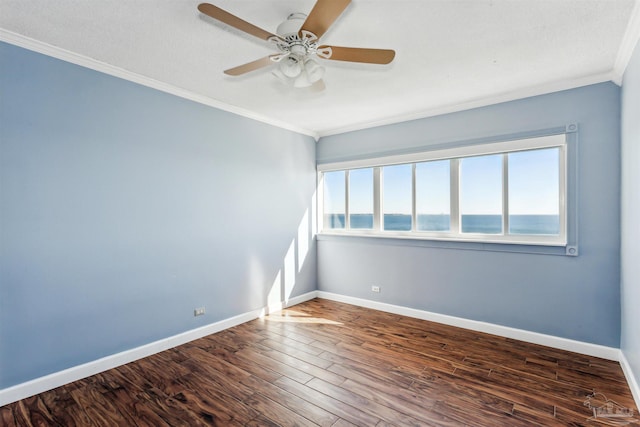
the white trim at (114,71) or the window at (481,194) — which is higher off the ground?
the white trim at (114,71)

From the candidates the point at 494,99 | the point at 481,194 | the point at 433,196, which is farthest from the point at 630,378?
the point at 494,99

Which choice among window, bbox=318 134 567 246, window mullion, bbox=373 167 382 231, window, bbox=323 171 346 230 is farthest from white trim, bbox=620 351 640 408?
window, bbox=323 171 346 230

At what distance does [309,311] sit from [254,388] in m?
1.86

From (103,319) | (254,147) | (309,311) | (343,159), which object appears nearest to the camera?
(103,319)

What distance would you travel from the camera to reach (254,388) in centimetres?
239

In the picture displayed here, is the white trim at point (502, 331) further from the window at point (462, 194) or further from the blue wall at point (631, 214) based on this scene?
the window at point (462, 194)

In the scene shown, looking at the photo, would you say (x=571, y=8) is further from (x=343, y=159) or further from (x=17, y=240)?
(x=17, y=240)

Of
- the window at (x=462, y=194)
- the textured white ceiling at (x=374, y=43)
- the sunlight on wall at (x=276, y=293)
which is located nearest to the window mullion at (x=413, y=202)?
the window at (x=462, y=194)

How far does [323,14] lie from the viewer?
1.58 metres

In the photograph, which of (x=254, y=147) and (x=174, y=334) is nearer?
(x=174, y=334)

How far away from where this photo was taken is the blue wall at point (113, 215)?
88.5 inches

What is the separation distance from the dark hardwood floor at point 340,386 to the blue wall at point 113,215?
1.34 feet

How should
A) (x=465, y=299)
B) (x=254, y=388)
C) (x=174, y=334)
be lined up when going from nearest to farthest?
(x=254, y=388) → (x=174, y=334) → (x=465, y=299)

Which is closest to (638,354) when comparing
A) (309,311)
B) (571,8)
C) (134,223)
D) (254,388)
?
(571,8)
